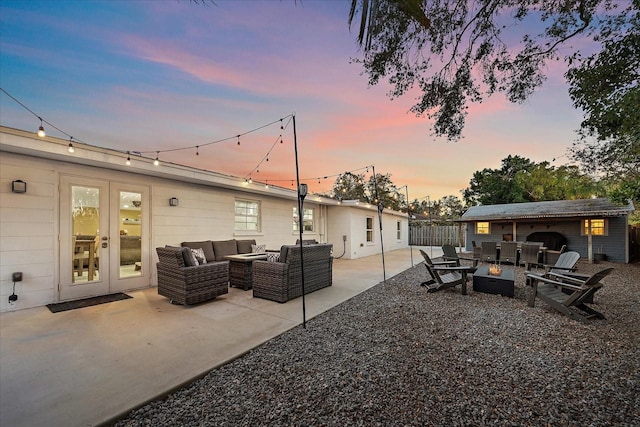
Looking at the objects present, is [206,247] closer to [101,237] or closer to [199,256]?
[199,256]

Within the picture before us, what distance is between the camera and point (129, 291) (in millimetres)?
5137

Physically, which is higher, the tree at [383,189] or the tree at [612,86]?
the tree at [383,189]

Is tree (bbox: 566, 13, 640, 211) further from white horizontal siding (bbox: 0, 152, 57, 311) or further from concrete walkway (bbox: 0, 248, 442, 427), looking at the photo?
white horizontal siding (bbox: 0, 152, 57, 311)

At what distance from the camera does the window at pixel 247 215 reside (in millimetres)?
7695

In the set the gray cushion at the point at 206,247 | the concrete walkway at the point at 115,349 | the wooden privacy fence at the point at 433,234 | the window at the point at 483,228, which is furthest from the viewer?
the wooden privacy fence at the point at 433,234

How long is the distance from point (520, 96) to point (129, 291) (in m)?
7.78

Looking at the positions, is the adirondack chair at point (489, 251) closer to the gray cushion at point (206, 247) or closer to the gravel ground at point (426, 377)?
the gravel ground at point (426, 377)

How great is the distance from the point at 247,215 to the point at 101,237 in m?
3.69

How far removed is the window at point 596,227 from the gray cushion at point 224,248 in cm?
1392

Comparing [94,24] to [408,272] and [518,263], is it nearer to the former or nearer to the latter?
[408,272]

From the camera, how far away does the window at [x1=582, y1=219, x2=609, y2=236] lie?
10.6m

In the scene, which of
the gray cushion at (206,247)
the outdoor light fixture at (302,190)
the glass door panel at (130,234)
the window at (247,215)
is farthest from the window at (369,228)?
the glass door panel at (130,234)

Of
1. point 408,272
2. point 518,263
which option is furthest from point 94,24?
point 518,263

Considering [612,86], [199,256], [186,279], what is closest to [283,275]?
[186,279]
